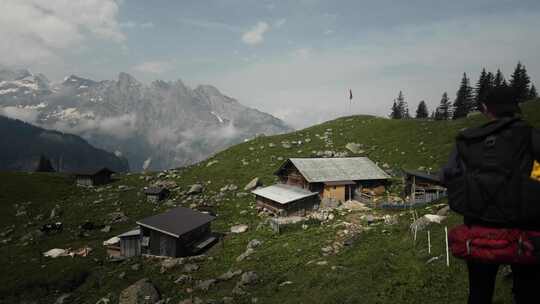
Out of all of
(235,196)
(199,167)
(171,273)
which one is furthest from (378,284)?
(199,167)

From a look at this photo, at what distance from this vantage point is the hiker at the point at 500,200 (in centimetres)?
361

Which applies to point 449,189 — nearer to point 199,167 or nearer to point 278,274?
point 278,274

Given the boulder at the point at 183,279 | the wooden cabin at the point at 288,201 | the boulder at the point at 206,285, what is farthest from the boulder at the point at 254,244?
the wooden cabin at the point at 288,201

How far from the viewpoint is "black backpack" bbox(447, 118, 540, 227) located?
3617mm

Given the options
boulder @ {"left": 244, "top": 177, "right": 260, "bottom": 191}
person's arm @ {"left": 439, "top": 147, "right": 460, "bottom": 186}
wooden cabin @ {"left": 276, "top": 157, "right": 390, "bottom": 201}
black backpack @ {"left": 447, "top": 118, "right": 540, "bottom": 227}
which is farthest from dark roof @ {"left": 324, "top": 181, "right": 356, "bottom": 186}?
black backpack @ {"left": 447, "top": 118, "right": 540, "bottom": 227}

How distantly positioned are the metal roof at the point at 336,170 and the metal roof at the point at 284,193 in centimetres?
221

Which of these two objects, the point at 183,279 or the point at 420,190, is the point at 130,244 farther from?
the point at 420,190

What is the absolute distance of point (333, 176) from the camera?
4791cm

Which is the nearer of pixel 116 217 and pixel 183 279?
pixel 183 279

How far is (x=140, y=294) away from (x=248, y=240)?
12489 millimetres

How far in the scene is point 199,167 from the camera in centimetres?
7438

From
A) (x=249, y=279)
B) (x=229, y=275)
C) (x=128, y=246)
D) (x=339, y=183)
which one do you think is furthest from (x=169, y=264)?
(x=339, y=183)

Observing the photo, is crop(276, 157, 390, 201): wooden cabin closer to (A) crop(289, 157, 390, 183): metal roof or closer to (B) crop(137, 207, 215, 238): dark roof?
(A) crop(289, 157, 390, 183): metal roof

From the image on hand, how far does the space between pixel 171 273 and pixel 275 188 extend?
24.1 metres
